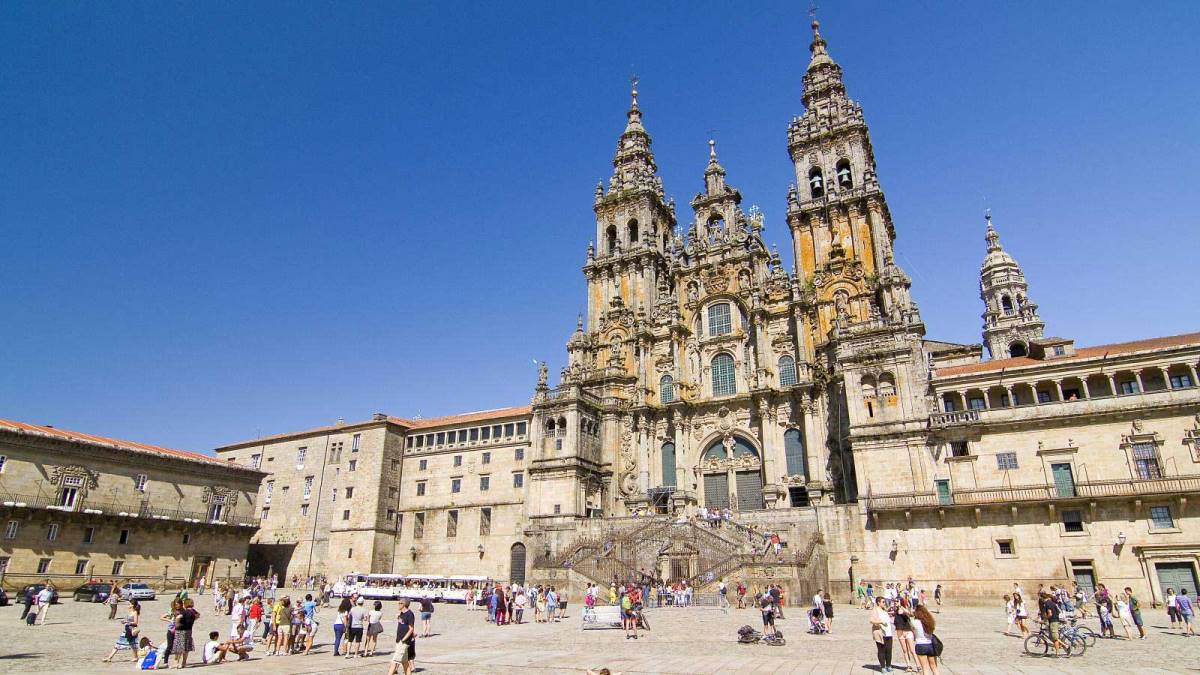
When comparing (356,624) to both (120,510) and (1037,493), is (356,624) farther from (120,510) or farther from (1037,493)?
(120,510)

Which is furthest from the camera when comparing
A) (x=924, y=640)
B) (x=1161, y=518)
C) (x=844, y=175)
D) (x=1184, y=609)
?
(x=844, y=175)

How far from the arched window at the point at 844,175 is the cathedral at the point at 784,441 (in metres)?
0.26

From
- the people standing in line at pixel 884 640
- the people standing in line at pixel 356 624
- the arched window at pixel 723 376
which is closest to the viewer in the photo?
the people standing in line at pixel 884 640

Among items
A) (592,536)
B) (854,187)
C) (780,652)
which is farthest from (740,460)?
(780,652)

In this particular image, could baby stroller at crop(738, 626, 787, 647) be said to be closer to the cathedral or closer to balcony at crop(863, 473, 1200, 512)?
the cathedral

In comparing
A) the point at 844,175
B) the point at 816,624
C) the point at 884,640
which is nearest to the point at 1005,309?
the point at 844,175

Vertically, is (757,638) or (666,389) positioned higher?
(666,389)

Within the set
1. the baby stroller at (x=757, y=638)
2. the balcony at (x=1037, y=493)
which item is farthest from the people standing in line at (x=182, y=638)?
the balcony at (x=1037, y=493)

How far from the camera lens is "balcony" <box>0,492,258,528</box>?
43031 mm

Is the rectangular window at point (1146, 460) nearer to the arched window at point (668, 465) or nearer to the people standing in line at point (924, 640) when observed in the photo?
the arched window at point (668, 465)

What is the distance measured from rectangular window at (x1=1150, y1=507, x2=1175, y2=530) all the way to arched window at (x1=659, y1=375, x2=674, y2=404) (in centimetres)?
2913

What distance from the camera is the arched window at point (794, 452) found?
4656cm

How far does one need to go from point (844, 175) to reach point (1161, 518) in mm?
30263

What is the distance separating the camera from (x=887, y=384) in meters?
41.2
